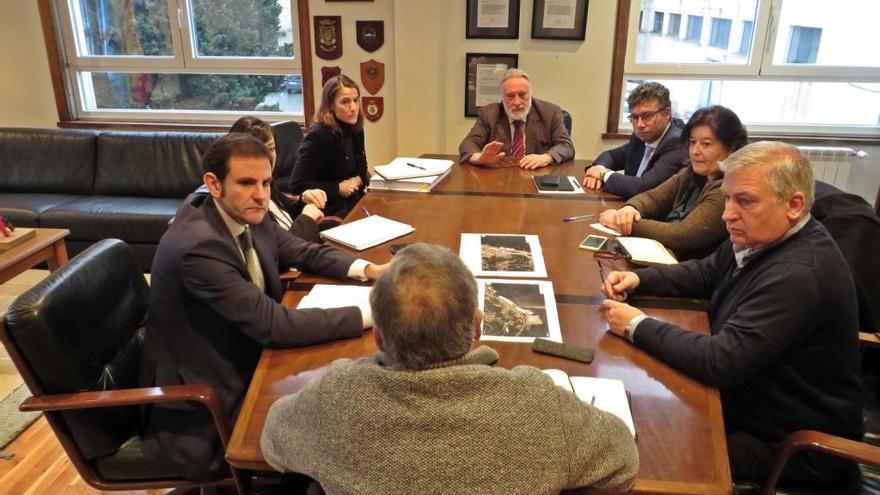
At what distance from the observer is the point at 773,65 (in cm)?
414

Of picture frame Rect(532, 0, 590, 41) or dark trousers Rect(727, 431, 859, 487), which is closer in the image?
dark trousers Rect(727, 431, 859, 487)

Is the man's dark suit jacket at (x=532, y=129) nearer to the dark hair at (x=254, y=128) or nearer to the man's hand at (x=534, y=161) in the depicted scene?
the man's hand at (x=534, y=161)

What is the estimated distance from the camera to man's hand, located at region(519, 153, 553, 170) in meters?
3.18

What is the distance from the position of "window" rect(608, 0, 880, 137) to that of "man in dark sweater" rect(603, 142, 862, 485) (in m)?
3.00

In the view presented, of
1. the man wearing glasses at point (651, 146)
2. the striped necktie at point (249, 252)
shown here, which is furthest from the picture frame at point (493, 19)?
the striped necktie at point (249, 252)

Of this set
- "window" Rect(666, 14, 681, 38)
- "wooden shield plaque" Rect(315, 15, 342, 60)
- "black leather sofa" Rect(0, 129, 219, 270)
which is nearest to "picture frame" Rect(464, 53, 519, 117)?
"wooden shield plaque" Rect(315, 15, 342, 60)

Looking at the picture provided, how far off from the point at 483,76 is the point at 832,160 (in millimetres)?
2378

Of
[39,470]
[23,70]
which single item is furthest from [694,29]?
[23,70]

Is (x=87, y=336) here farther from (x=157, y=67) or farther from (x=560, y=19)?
(x=157, y=67)

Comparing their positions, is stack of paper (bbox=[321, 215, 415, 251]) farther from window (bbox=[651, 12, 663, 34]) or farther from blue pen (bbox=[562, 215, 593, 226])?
window (bbox=[651, 12, 663, 34])

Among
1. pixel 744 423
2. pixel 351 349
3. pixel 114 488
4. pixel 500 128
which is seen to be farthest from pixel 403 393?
pixel 500 128

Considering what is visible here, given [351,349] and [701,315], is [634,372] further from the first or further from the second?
[351,349]

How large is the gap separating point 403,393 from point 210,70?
449 centimetres

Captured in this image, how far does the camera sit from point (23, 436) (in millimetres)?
2264
